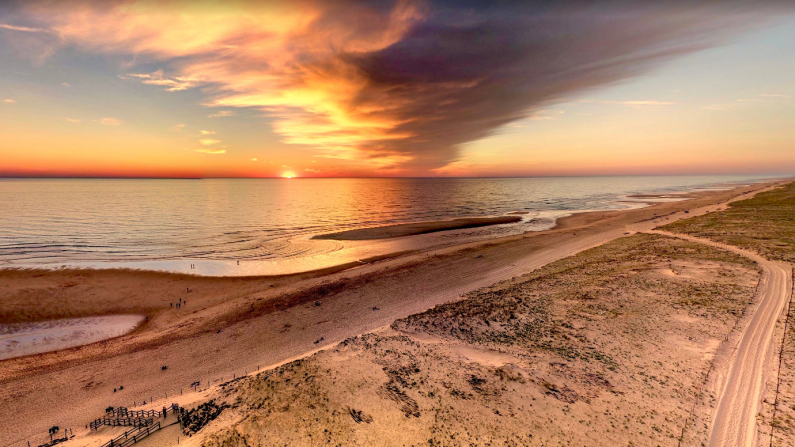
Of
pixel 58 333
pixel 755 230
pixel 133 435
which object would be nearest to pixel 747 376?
pixel 133 435

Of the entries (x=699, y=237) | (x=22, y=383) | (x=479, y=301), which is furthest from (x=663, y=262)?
(x=22, y=383)

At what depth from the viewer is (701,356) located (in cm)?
1545

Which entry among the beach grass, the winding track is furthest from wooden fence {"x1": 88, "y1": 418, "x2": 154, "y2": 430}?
the beach grass

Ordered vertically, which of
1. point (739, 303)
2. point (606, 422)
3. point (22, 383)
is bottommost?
point (22, 383)

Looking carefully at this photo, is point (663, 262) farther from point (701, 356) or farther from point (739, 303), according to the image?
point (701, 356)

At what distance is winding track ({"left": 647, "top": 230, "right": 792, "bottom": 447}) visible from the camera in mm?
10992

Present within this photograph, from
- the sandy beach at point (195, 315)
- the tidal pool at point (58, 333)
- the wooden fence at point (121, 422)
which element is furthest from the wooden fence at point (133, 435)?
the tidal pool at point (58, 333)

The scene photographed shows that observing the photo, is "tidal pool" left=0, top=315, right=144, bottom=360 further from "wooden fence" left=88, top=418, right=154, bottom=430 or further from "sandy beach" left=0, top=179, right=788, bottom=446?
"wooden fence" left=88, top=418, right=154, bottom=430

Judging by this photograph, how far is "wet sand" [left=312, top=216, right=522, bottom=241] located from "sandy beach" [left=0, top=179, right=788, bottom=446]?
18519mm

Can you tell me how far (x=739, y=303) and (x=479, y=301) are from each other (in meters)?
18.3

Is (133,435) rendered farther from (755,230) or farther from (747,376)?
(755,230)

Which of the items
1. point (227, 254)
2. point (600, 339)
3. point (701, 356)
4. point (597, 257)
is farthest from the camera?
point (227, 254)

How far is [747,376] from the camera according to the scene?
1366 centimetres

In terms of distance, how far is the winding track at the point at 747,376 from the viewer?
11.0 metres
